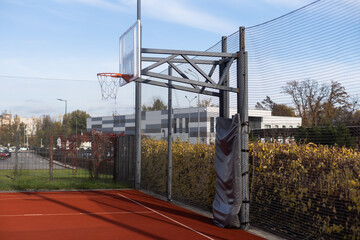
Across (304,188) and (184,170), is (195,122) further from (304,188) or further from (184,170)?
(304,188)

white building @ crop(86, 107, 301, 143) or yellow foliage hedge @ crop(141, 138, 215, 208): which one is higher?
white building @ crop(86, 107, 301, 143)

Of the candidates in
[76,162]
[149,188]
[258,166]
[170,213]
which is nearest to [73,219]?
[170,213]

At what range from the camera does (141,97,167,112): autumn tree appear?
46.4 ft

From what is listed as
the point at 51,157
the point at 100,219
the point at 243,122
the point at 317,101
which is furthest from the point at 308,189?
the point at 51,157

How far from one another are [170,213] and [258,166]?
9.61 feet

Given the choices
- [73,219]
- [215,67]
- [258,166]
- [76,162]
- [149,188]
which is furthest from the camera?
[76,162]

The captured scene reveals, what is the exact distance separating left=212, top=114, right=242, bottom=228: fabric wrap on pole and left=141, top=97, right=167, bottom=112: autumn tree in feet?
16.2

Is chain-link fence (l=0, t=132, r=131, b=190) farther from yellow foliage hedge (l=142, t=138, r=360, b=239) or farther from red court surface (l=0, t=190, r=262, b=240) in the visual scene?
yellow foliage hedge (l=142, t=138, r=360, b=239)

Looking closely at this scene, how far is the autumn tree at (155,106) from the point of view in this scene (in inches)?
556

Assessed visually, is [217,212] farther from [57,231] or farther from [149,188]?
[149,188]

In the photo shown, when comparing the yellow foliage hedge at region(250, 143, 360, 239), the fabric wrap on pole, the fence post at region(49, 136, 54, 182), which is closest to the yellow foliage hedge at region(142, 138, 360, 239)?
the yellow foliage hedge at region(250, 143, 360, 239)

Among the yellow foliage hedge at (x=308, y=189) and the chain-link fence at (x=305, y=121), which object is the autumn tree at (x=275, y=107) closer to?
the chain-link fence at (x=305, y=121)

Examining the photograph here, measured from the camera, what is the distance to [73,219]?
952 centimetres

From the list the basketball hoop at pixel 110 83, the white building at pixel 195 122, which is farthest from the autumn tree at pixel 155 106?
the basketball hoop at pixel 110 83
